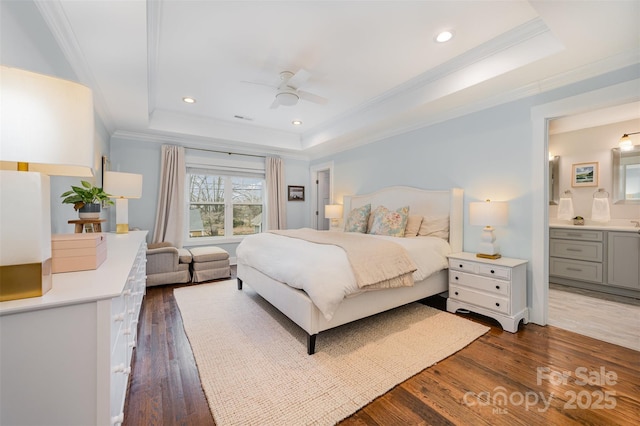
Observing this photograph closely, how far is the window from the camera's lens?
17.3 ft

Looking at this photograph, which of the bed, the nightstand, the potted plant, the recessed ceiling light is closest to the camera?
the potted plant

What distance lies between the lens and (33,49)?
5.46ft

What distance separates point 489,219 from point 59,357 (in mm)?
3184

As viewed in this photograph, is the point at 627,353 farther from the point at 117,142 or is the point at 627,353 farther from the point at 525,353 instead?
the point at 117,142

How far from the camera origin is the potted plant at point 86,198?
171 centimetres

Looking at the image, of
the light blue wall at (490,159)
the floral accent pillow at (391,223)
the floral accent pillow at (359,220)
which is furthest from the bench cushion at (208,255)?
the light blue wall at (490,159)

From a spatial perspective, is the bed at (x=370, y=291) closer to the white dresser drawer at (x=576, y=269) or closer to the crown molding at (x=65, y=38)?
the white dresser drawer at (x=576, y=269)

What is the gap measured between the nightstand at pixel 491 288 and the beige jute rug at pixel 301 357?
0.63ft

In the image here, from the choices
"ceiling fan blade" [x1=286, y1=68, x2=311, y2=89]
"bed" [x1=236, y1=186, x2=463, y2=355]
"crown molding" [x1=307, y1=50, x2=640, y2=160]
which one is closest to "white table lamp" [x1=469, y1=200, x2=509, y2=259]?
"bed" [x1=236, y1=186, x2=463, y2=355]

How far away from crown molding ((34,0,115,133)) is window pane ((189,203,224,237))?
103 inches

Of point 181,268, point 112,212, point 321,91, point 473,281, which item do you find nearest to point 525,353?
point 473,281

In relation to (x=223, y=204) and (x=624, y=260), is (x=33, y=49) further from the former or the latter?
(x=624, y=260)

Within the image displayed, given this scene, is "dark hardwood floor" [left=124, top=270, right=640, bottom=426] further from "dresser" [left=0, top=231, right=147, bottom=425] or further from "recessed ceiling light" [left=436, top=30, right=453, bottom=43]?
"recessed ceiling light" [left=436, top=30, right=453, bottom=43]

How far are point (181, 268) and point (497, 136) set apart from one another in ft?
14.8
